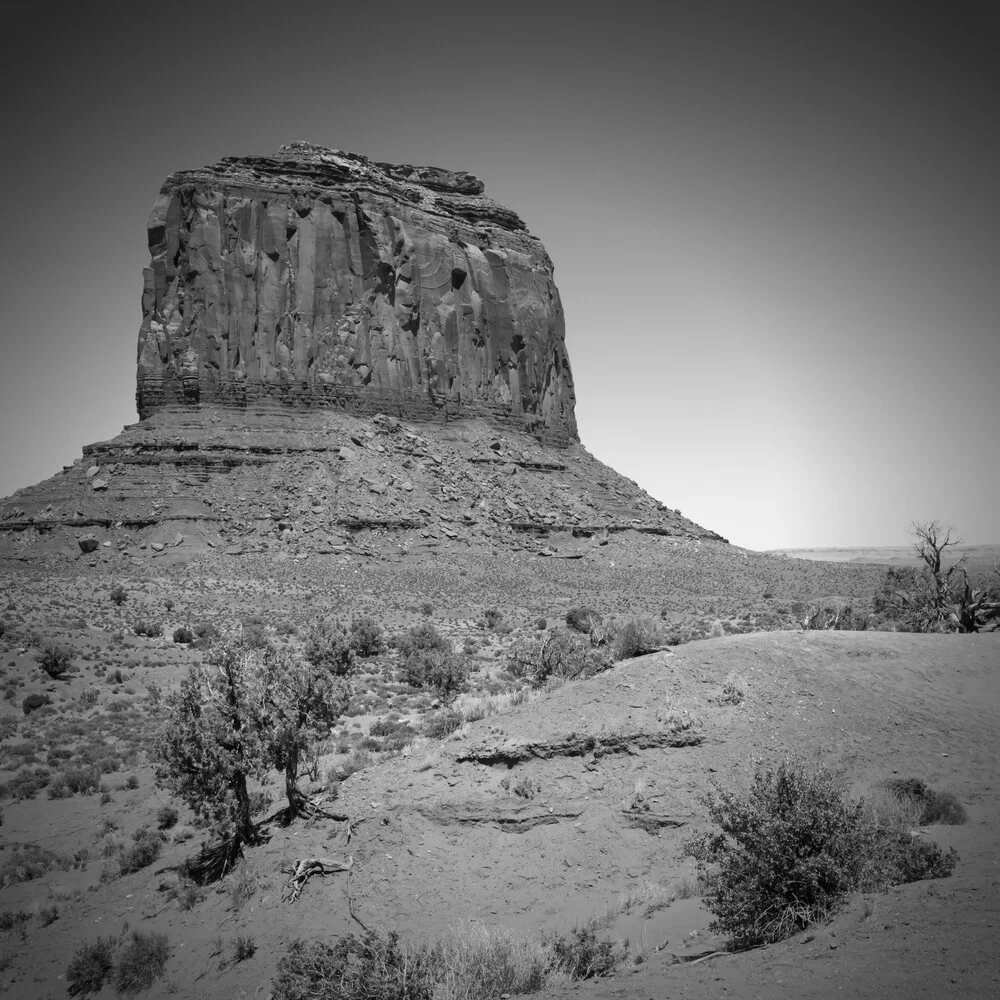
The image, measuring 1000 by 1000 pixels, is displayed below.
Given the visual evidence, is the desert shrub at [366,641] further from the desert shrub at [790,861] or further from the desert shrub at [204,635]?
the desert shrub at [790,861]

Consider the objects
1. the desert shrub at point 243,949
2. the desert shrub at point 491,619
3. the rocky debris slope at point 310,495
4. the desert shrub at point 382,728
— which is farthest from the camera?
the rocky debris slope at point 310,495

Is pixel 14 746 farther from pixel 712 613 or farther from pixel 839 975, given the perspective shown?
pixel 712 613

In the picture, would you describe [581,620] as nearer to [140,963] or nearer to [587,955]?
[140,963]

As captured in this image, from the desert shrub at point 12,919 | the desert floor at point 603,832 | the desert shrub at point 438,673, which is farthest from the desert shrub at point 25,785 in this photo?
the desert shrub at point 438,673

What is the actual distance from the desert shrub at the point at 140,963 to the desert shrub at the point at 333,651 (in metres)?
8.98

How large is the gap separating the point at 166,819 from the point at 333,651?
8996 mm

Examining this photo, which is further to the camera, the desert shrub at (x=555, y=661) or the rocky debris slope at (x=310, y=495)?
the rocky debris slope at (x=310, y=495)

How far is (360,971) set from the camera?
6.80 meters

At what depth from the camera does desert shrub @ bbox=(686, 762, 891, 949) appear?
652 cm

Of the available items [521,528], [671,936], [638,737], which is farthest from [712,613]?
[671,936]

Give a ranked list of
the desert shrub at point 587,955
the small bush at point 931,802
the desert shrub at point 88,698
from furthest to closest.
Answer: the desert shrub at point 88,698
the small bush at point 931,802
the desert shrub at point 587,955

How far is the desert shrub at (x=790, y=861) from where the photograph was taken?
21.4ft

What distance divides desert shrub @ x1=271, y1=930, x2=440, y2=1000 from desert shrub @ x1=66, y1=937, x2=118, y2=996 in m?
2.71

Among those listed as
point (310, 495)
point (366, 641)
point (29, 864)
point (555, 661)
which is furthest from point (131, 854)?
point (310, 495)
